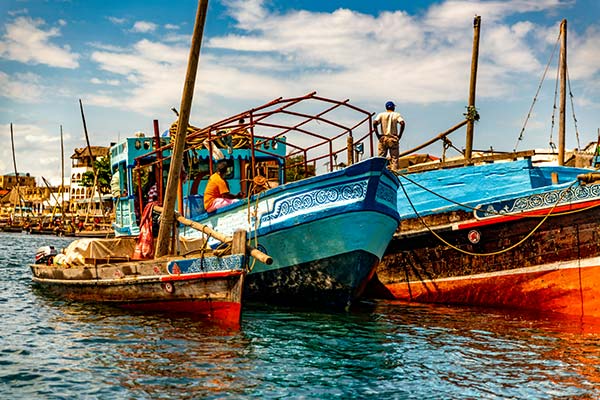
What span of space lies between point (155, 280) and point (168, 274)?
33 centimetres

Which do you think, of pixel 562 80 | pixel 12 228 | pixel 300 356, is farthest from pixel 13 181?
pixel 300 356

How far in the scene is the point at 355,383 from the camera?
718cm

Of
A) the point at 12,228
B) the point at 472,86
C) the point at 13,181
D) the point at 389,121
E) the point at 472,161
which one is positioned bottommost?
the point at 472,161

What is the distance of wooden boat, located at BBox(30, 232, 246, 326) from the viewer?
401 inches

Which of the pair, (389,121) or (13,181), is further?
(13,181)

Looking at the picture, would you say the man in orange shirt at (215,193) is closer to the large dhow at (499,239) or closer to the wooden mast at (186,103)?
the wooden mast at (186,103)

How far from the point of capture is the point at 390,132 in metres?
13.2

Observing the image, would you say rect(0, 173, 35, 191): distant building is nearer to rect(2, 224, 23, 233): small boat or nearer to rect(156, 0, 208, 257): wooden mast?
rect(2, 224, 23, 233): small boat

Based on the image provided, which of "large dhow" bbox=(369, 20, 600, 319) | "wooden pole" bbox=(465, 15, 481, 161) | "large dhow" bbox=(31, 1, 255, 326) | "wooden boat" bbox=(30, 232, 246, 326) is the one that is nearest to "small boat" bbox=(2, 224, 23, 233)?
"wooden boat" bbox=(30, 232, 246, 326)

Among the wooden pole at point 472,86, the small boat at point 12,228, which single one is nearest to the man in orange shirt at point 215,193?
the wooden pole at point 472,86

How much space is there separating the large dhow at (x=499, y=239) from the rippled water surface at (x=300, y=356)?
78 centimetres

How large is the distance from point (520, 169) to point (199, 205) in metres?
6.51

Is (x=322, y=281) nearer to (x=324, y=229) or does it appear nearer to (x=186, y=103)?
(x=324, y=229)

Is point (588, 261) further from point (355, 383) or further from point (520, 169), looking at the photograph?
point (355, 383)
